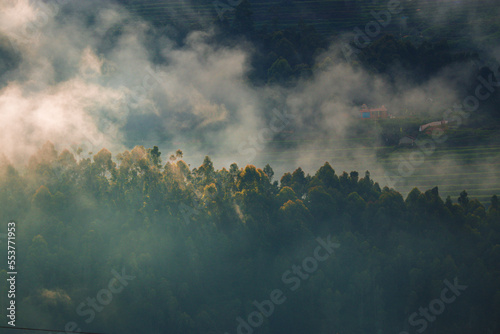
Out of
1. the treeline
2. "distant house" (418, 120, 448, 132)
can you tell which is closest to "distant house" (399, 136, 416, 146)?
"distant house" (418, 120, 448, 132)

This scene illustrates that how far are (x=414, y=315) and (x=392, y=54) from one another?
177ft

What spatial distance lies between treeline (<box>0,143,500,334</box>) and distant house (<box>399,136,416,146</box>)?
22.4 meters

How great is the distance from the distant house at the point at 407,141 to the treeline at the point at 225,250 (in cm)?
2242

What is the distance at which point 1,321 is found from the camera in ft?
96.3

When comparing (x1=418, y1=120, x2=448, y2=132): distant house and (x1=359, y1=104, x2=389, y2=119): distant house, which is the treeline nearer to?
(x1=418, y1=120, x2=448, y2=132): distant house

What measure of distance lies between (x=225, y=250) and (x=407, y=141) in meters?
33.4

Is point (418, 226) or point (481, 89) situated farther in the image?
point (481, 89)

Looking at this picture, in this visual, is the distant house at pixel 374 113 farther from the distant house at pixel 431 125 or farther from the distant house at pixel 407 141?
the distant house at pixel 407 141

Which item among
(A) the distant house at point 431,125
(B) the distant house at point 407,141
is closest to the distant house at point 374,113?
(A) the distant house at point 431,125

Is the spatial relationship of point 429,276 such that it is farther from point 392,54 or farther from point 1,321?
point 392,54

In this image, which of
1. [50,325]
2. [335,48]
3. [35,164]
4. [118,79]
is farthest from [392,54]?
[50,325]

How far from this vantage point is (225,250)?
121 feet

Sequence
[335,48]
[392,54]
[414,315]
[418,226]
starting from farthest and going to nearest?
[335,48]
[392,54]
[418,226]
[414,315]

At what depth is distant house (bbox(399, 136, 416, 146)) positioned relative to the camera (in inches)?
2459
